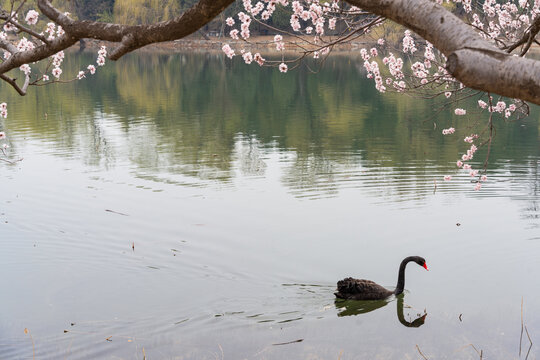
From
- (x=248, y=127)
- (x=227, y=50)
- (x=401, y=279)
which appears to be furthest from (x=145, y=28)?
(x=248, y=127)

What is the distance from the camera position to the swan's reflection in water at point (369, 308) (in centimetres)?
839

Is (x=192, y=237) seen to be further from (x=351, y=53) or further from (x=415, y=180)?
(x=351, y=53)

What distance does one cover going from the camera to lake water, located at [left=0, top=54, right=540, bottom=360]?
7.83 metres

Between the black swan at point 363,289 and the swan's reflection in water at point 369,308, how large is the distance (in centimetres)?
6

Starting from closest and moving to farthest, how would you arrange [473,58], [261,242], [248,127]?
[473,58]
[261,242]
[248,127]

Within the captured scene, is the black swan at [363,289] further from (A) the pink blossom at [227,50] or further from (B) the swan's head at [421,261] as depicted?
(A) the pink blossom at [227,50]

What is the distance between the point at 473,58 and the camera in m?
2.91

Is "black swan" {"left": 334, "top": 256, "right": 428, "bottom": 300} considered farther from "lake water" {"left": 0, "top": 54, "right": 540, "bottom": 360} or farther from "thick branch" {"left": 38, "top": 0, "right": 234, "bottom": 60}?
"thick branch" {"left": 38, "top": 0, "right": 234, "bottom": 60}

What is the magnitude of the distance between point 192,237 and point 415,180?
6423mm

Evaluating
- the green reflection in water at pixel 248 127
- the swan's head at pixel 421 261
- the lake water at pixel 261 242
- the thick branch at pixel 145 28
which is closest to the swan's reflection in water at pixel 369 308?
the lake water at pixel 261 242

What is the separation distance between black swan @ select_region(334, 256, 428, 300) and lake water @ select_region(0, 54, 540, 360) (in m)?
0.11

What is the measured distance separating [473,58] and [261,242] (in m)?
8.44

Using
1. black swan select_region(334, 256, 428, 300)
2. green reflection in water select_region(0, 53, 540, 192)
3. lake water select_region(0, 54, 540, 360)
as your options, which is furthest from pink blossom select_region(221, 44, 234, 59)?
black swan select_region(334, 256, 428, 300)

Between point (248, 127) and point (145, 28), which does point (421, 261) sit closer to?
point (145, 28)
